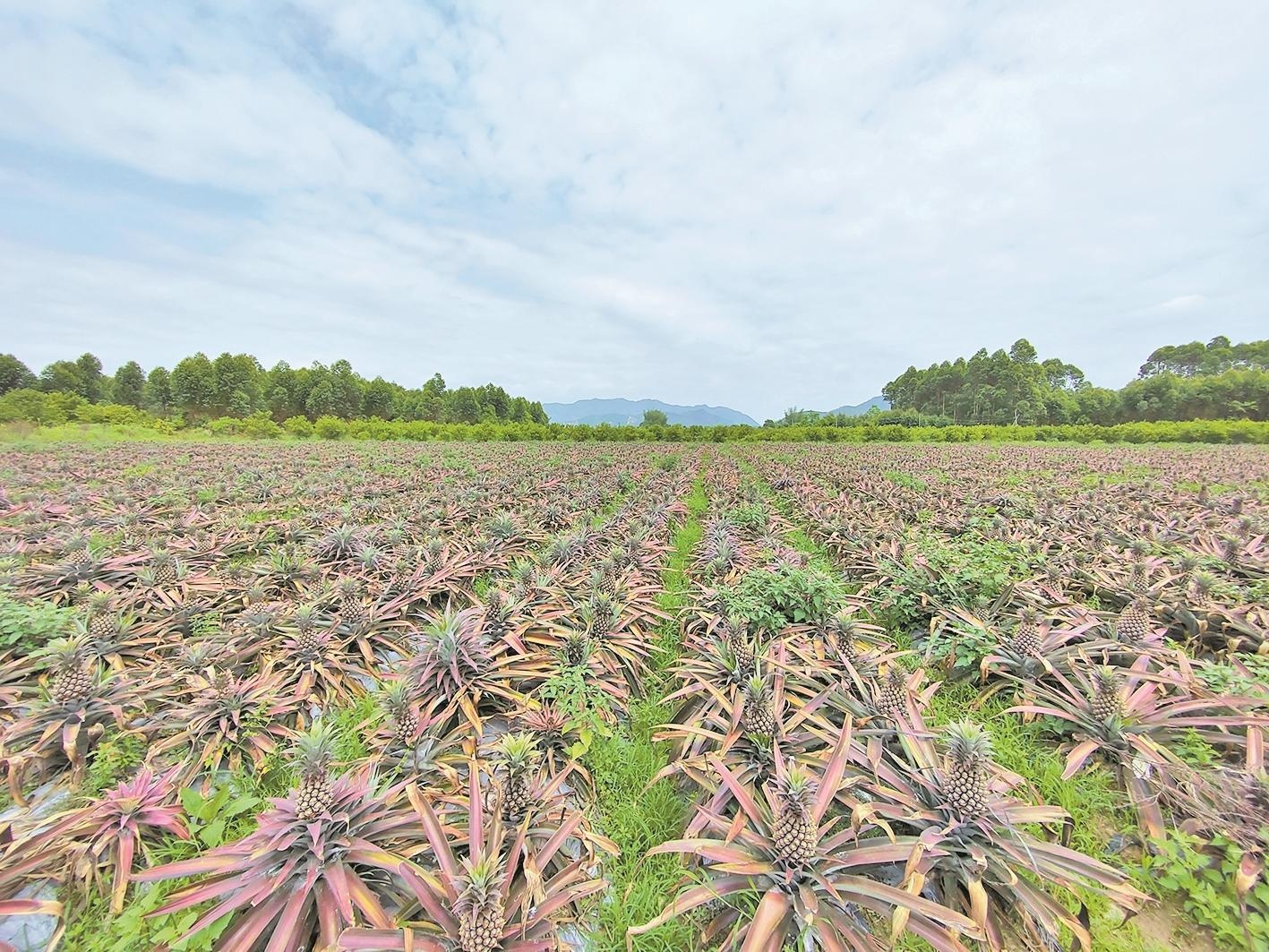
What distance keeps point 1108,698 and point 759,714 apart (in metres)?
1.86

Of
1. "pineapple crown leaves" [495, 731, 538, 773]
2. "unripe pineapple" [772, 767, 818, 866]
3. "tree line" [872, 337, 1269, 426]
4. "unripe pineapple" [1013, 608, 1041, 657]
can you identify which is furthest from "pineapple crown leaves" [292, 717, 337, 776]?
"tree line" [872, 337, 1269, 426]

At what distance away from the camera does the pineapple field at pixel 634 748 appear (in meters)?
1.68

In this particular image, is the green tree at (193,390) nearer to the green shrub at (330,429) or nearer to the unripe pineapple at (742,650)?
the green shrub at (330,429)

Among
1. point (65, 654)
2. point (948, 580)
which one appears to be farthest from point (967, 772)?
point (65, 654)

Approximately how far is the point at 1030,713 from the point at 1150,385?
5651 centimetres

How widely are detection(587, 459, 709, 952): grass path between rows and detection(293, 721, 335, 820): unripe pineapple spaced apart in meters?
1.19

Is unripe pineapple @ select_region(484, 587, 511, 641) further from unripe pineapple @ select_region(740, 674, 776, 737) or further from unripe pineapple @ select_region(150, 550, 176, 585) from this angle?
unripe pineapple @ select_region(150, 550, 176, 585)

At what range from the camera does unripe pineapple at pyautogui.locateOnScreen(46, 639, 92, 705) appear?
2.50 m

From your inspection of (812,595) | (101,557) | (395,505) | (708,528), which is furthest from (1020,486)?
(101,557)

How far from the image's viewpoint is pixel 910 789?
208cm

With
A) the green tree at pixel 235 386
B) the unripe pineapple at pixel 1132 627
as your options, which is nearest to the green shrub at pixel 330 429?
the green tree at pixel 235 386

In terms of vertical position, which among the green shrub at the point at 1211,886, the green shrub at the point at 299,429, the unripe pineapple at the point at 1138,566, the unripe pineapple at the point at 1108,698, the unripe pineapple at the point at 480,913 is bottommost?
the green shrub at the point at 1211,886

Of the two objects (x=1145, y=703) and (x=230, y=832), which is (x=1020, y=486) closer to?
(x=1145, y=703)

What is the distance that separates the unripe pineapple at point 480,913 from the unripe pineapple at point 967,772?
180cm
